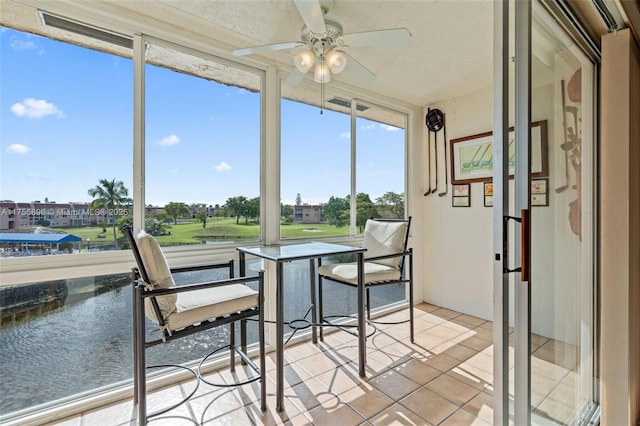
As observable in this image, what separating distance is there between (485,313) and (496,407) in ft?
8.14

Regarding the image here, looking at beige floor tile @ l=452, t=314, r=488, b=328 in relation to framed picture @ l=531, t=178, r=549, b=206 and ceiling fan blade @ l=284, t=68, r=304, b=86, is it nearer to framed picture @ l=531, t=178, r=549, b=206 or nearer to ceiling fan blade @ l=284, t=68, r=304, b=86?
framed picture @ l=531, t=178, r=549, b=206

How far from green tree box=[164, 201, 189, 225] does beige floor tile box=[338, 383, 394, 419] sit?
165cm

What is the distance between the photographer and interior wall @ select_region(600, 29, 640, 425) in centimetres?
145

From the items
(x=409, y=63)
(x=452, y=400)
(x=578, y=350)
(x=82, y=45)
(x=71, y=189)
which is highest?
(x=409, y=63)

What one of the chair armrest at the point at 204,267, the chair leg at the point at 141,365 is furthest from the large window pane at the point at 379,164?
the chair leg at the point at 141,365

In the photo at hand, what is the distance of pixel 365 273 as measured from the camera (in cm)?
263

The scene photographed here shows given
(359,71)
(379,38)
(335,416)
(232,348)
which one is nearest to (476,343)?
(335,416)

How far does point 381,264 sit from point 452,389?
1.13 m

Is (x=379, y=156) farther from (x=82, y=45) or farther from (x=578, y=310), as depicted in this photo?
(x=82, y=45)

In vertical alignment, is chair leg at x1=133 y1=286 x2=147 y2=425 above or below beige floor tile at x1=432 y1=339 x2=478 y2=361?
above

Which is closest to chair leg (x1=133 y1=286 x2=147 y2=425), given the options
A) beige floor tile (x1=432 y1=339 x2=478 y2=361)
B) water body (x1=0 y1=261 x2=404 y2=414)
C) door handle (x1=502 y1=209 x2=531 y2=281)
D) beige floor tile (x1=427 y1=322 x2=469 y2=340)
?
water body (x1=0 y1=261 x2=404 y2=414)

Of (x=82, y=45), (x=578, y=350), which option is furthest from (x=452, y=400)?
(x=82, y=45)

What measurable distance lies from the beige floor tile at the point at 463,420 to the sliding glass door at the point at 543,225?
0.45 m

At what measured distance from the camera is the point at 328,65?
195 centimetres
